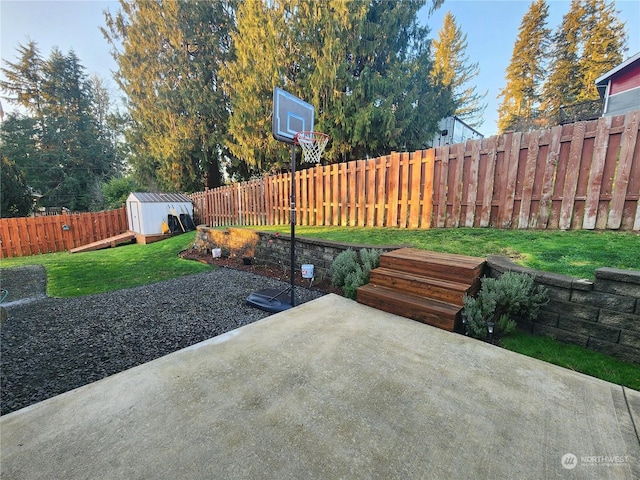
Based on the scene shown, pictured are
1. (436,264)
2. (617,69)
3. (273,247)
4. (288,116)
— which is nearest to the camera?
(436,264)

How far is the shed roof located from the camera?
1044cm

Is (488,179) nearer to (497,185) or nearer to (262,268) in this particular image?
(497,185)

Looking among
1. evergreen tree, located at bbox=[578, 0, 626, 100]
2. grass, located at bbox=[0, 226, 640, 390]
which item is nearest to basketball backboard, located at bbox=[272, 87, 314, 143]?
grass, located at bbox=[0, 226, 640, 390]

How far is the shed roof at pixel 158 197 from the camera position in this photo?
411 inches

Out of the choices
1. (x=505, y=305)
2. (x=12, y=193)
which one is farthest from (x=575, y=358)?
(x=12, y=193)

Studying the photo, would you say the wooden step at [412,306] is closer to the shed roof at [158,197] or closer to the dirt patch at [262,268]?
the dirt patch at [262,268]

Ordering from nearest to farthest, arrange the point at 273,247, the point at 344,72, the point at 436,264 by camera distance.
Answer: the point at 436,264, the point at 273,247, the point at 344,72

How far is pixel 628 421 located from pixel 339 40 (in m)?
9.04

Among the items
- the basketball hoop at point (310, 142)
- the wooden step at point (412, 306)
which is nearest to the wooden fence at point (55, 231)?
the basketball hoop at point (310, 142)

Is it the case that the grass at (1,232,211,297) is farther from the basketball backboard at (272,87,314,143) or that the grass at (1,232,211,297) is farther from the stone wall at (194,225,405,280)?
the basketball backboard at (272,87,314,143)

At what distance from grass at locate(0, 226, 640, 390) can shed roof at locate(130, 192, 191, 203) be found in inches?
155

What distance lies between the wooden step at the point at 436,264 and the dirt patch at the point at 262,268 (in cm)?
104

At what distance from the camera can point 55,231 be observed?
11.1 m

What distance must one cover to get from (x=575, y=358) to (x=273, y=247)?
4788mm
